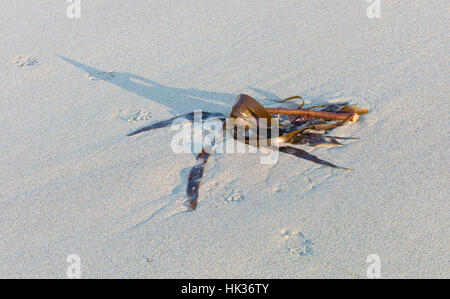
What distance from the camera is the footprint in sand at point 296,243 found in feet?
5.41

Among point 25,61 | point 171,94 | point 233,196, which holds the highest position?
point 25,61

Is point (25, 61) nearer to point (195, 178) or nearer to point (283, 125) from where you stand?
point (195, 178)

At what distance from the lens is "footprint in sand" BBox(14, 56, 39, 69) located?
9.30 feet

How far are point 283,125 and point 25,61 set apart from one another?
209 cm

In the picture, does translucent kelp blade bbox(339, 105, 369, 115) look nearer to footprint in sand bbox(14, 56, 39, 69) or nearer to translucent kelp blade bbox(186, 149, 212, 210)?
translucent kelp blade bbox(186, 149, 212, 210)

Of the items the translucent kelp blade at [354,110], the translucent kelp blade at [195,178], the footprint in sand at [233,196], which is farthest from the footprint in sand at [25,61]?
the translucent kelp blade at [354,110]

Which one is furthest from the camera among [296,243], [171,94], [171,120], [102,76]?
[102,76]

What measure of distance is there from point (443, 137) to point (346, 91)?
0.62 metres

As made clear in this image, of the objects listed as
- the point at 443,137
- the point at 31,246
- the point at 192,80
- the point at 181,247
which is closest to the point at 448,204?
the point at 443,137

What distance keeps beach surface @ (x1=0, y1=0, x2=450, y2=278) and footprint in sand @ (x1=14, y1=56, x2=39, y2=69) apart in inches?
0.9

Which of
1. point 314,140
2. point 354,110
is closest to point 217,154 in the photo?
point 314,140

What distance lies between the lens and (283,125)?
7.18ft
